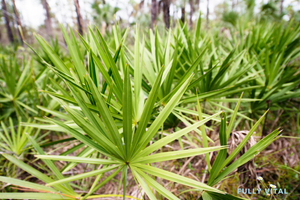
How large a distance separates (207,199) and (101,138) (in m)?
0.49

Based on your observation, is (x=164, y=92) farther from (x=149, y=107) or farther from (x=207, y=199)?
(x=207, y=199)

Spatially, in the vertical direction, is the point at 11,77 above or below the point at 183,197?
above

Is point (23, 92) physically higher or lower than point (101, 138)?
higher

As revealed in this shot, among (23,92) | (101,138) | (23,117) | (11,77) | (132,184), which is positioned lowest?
(132,184)

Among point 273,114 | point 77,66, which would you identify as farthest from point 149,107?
point 273,114

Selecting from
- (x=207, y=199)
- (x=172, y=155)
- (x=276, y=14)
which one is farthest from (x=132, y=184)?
(x=276, y=14)

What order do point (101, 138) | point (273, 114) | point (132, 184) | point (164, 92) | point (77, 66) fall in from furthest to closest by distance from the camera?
point (273, 114) < point (132, 184) < point (164, 92) < point (77, 66) < point (101, 138)

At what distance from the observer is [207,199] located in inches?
24.6

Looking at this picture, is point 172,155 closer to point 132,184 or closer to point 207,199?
point 207,199

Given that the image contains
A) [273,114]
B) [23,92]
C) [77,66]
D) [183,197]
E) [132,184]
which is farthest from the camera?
[273,114]

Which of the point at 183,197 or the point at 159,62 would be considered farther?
the point at 183,197

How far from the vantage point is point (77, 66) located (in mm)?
704

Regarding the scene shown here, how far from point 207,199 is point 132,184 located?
975mm

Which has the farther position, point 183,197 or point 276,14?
point 276,14
